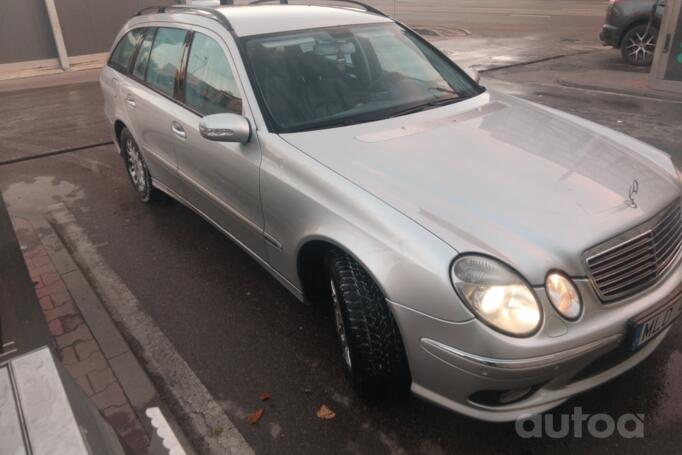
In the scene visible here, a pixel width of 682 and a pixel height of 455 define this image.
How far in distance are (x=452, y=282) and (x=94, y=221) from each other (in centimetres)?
383

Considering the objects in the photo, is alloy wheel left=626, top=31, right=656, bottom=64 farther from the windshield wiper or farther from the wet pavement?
the wet pavement

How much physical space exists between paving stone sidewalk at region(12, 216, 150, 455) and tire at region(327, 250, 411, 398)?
0.96 meters

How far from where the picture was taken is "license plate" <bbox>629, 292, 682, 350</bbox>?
7.16 feet

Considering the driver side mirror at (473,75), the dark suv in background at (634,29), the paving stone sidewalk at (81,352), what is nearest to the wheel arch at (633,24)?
the dark suv in background at (634,29)

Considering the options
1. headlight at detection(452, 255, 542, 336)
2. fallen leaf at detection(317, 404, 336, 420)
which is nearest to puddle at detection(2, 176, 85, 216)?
fallen leaf at detection(317, 404, 336, 420)

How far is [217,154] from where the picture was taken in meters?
3.40

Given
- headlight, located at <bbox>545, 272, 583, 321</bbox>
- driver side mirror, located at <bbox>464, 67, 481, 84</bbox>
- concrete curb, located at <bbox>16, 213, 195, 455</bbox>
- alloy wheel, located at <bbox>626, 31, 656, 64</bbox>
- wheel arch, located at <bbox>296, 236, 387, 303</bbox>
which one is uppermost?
driver side mirror, located at <bbox>464, 67, 481, 84</bbox>

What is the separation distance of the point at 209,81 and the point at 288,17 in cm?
70

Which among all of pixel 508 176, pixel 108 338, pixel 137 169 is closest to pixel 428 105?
pixel 508 176

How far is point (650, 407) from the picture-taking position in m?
2.60

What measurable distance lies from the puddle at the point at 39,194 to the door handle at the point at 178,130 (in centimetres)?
206

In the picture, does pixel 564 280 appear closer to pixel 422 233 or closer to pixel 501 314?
pixel 501 314

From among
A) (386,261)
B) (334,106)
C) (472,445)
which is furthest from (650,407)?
(334,106)

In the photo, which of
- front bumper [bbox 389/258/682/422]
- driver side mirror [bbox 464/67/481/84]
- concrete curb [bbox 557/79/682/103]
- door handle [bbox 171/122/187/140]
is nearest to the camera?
front bumper [bbox 389/258/682/422]
